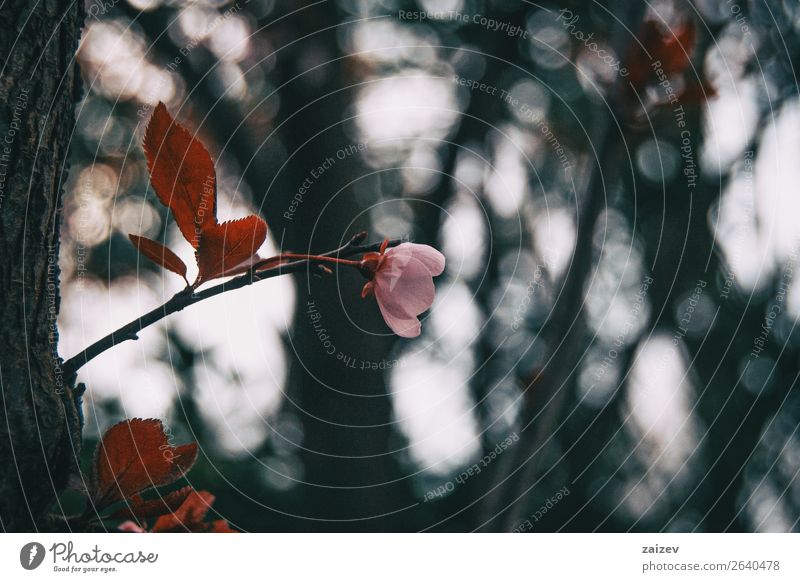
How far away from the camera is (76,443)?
0.37 metres

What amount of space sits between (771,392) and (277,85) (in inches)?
48.6

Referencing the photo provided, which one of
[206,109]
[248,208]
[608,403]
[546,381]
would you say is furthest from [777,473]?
[206,109]

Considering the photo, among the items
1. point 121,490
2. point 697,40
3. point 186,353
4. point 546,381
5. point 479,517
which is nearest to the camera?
point 121,490

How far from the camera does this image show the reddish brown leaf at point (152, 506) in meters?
0.34

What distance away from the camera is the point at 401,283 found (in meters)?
0.34

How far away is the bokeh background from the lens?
116 centimetres

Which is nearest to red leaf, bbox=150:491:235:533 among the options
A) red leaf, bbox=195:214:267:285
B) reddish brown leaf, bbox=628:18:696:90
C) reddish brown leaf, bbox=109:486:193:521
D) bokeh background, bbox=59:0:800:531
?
reddish brown leaf, bbox=109:486:193:521

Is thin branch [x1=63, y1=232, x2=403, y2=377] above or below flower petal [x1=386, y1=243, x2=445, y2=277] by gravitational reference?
below

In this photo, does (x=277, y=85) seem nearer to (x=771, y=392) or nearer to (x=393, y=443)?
(x=393, y=443)

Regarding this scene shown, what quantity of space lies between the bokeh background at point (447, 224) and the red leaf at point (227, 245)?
73 centimetres

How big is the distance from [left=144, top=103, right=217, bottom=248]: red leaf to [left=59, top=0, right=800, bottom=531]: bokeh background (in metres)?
0.74

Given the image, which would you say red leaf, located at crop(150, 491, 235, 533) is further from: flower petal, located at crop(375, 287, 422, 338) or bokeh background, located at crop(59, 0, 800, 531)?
bokeh background, located at crop(59, 0, 800, 531)

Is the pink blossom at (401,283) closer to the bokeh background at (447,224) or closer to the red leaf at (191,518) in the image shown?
the red leaf at (191,518)
